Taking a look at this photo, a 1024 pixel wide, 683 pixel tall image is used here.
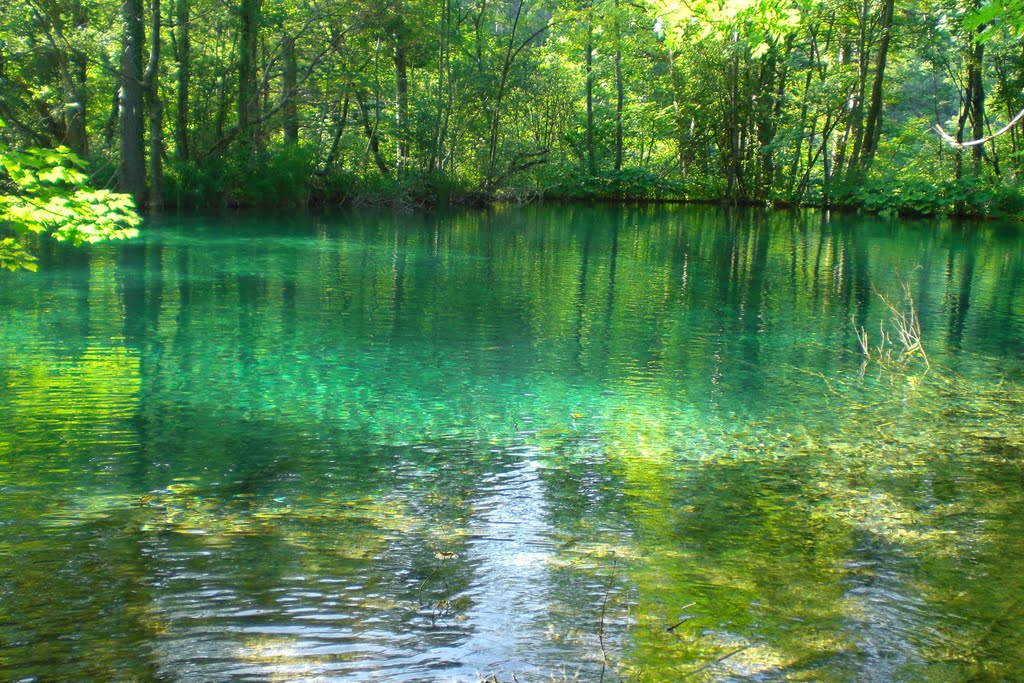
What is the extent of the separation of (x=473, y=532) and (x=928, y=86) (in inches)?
2390

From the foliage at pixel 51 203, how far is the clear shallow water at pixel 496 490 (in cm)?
127

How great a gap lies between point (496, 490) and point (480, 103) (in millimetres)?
27997

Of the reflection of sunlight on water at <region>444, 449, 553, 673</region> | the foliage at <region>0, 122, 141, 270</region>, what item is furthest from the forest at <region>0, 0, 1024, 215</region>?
the reflection of sunlight on water at <region>444, 449, 553, 673</region>

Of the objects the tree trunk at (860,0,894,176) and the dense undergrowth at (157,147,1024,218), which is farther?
the tree trunk at (860,0,894,176)

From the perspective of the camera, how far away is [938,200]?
30688 mm

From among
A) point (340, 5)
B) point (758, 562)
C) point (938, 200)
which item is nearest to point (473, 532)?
point (758, 562)

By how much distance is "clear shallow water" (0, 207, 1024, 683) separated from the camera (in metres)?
3.56

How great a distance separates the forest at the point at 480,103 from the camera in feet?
80.2

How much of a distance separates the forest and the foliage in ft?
53.7

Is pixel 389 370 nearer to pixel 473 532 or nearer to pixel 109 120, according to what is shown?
pixel 473 532

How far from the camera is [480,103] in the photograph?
3188cm

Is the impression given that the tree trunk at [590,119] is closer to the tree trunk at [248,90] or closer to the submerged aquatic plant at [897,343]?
the tree trunk at [248,90]

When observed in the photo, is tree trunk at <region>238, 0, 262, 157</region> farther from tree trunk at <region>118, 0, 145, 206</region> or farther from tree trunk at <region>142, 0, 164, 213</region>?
tree trunk at <region>118, 0, 145, 206</region>

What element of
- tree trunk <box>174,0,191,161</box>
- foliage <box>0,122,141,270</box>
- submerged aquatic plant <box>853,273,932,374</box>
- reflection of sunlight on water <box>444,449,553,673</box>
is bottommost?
reflection of sunlight on water <box>444,449,553,673</box>
